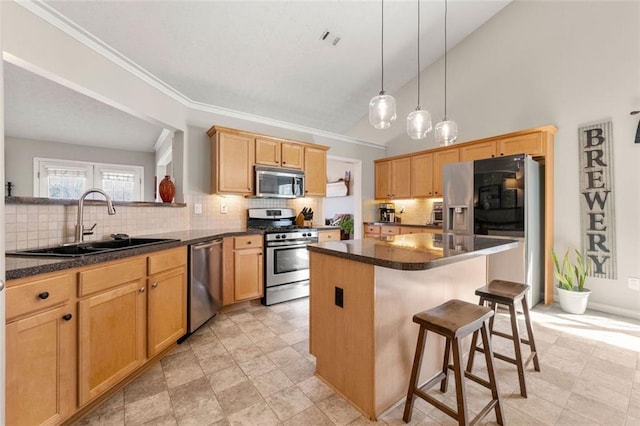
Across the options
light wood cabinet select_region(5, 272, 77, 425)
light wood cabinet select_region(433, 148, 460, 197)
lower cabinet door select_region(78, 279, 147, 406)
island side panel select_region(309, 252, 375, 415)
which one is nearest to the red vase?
lower cabinet door select_region(78, 279, 147, 406)

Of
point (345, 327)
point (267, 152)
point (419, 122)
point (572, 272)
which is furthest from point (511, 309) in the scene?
point (267, 152)

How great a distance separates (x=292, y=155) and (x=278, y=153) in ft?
0.74

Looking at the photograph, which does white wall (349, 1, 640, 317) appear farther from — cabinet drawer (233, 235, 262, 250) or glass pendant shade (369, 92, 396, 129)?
cabinet drawer (233, 235, 262, 250)

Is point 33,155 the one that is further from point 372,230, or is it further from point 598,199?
point 598,199

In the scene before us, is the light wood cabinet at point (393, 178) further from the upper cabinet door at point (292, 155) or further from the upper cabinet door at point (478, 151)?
the upper cabinet door at point (292, 155)

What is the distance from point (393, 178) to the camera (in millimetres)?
5090

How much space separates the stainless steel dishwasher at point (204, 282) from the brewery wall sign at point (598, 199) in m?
4.25

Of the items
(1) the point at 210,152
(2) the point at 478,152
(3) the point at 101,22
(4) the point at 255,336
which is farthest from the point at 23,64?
(2) the point at 478,152

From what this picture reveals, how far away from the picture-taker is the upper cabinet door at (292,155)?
12.4ft

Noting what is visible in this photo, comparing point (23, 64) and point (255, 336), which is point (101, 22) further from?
point (255, 336)

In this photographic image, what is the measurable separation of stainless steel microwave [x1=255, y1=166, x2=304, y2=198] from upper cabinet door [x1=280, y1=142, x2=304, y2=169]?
0.30 feet

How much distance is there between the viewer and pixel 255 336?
2.53m

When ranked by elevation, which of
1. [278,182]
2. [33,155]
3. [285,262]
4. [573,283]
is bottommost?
[573,283]

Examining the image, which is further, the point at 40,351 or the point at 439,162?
Result: the point at 439,162
